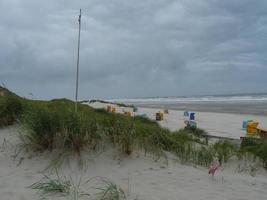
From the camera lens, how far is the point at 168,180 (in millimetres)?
4910

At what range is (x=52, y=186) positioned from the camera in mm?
4512

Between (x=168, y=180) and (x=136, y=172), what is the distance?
1.66 feet

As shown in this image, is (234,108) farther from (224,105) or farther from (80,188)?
(80,188)

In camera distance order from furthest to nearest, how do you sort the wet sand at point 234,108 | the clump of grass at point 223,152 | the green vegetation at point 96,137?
1. the wet sand at point 234,108
2. the clump of grass at point 223,152
3. the green vegetation at point 96,137

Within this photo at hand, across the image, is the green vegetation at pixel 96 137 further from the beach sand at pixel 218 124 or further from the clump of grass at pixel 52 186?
the beach sand at pixel 218 124

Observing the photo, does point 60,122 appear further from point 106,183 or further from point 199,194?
point 199,194

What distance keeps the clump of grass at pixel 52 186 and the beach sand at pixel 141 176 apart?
4.0 inches

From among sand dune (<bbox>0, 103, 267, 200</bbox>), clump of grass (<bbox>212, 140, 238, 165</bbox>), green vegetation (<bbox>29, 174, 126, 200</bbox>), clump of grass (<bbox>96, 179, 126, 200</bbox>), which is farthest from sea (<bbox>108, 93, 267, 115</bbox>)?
clump of grass (<bbox>96, 179, 126, 200</bbox>)

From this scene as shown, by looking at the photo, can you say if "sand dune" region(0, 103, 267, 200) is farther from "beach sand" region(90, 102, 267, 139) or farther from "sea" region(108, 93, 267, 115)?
"sea" region(108, 93, 267, 115)

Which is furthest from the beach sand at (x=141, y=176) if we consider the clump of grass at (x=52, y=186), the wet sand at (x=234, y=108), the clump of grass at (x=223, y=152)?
the wet sand at (x=234, y=108)

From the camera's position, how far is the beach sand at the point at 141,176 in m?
4.47

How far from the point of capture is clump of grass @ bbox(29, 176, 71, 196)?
4.43 meters

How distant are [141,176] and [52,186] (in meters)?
1.24

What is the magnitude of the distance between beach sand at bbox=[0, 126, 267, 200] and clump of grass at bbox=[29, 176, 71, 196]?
10 centimetres
